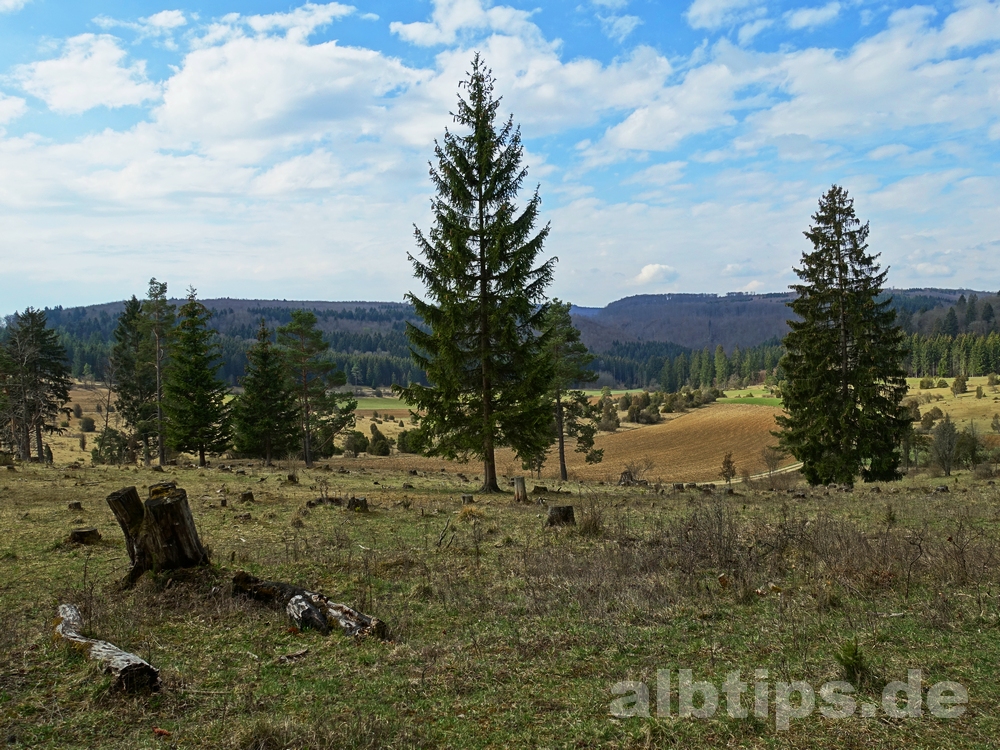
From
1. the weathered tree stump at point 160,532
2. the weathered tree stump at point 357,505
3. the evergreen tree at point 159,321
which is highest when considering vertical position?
the evergreen tree at point 159,321

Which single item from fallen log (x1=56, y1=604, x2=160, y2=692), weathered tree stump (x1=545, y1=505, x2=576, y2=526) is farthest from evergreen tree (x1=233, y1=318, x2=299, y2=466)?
fallen log (x1=56, y1=604, x2=160, y2=692)

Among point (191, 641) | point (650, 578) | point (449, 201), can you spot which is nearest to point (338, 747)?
point (191, 641)

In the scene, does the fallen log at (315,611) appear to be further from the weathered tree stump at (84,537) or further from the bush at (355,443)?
the bush at (355,443)

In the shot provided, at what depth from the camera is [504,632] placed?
617 cm

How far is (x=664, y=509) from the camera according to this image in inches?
591

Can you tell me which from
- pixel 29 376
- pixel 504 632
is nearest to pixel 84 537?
pixel 504 632

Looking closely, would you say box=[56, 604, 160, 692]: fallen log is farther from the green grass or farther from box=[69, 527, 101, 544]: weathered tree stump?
box=[69, 527, 101, 544]: weathered tree stump

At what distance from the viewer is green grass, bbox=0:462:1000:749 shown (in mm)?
4227

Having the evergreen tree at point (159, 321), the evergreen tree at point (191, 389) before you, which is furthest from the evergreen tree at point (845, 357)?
the evergreen tree at point (159, 321)

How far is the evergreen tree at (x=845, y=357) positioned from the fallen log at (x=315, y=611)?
1018 inches

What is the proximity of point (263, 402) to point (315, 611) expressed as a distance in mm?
32578

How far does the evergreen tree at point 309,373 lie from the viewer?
127ft

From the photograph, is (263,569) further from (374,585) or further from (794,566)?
(794,566)

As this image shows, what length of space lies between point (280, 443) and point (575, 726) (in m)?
36.8
